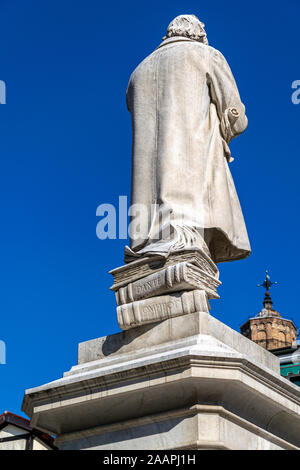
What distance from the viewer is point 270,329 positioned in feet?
293

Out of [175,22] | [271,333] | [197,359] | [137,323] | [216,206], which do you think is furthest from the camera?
[271,333]

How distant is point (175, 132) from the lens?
352 inches

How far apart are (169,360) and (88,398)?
3.17ft

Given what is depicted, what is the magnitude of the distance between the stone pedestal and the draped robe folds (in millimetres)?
1075

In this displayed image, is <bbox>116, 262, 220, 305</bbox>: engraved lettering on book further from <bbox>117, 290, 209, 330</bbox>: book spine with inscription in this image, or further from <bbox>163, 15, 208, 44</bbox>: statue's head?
<bbox>163, 15, 208, 44</bbox>: statue's head

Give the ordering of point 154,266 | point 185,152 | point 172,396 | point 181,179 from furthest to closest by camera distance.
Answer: point 185,152, point 181,179, point 154,266, point 172,396

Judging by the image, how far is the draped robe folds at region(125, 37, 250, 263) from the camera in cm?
859

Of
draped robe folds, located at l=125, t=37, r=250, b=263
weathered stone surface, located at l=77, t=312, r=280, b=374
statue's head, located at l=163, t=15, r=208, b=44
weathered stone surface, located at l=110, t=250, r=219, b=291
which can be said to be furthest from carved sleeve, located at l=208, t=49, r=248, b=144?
weathered stone surface, located at l=77, t=312, r=280, b=374

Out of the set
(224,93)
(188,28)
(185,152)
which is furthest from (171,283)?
(188,28)

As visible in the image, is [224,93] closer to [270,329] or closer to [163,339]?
[163,339]

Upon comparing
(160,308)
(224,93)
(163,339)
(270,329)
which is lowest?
(163,339)

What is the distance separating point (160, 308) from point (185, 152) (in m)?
1.98

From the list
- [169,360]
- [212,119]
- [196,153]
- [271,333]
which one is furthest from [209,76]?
[271,333]

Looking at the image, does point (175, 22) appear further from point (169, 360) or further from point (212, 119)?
point (169, 360)
